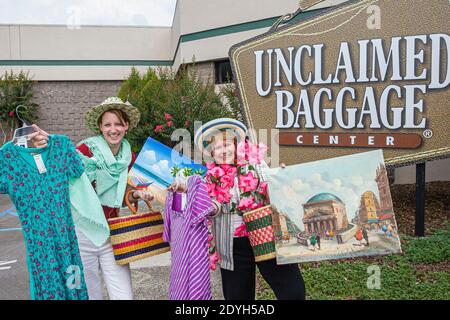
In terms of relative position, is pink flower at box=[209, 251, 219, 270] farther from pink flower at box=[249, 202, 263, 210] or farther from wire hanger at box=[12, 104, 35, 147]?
wire hanger at box=[12, 104, 35, 147]

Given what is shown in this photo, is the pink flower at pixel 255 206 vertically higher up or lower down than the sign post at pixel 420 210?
higher up

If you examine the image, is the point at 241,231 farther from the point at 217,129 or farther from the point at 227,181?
the point at 217,129

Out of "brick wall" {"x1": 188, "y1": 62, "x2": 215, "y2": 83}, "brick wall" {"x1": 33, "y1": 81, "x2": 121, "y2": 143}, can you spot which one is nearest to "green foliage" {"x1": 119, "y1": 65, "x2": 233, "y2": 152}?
"brick wall" {"x1": 188, "y1": 62, "x2": 215, "y2": 83}

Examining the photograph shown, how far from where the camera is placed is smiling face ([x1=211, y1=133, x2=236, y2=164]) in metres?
2.32

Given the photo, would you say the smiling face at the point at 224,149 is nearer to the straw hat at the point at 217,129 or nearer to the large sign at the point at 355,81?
the straw hat at the point at 217,129

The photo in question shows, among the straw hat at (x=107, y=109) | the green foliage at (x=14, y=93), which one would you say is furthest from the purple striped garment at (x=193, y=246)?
the green foliage at (x=14, y=93)

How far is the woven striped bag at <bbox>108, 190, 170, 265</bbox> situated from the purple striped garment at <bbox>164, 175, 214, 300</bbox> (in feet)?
0.77

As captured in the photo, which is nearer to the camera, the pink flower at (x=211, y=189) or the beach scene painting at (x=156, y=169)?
the pink flower at (x=211, y=189)

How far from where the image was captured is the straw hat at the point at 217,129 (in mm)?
2354

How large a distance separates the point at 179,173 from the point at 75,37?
17.1m

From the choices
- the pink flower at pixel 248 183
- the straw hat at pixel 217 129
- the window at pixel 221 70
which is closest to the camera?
the pink flower at pixel 248 183

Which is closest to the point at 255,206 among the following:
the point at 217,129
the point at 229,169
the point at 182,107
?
the point at 229,169

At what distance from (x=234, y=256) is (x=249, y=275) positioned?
0.16 metres

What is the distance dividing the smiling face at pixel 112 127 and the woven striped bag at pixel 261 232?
3.31ft
